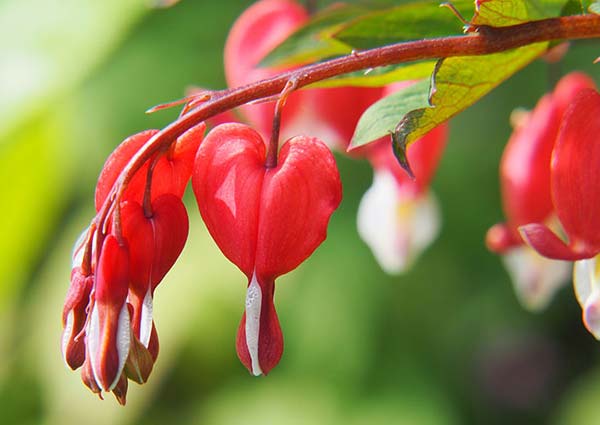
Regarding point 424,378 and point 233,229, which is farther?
point 424,378

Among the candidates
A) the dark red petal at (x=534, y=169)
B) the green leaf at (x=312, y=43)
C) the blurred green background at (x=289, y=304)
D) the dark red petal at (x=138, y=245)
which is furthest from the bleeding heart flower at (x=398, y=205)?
the blurred green background at (x=289, y=304)

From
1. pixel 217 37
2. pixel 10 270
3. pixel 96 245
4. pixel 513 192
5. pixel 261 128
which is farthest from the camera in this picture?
pixel 217 37

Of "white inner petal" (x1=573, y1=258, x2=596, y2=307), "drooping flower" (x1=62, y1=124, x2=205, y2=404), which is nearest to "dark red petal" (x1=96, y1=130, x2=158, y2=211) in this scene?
"drooping flower" (x1=62, y1=124, x2=205, y2=404)

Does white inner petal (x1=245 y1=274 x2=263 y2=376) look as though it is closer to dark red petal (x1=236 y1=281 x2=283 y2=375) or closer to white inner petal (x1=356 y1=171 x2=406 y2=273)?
dark red petal (x1=236 y1=281 x2=283 y2=375)

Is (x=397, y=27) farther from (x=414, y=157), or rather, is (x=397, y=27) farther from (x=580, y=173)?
(x=414, y=157)

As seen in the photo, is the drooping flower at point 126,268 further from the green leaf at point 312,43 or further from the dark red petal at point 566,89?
the dark red petal at point 566,89

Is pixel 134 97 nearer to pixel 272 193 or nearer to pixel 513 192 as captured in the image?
pixel 513 192

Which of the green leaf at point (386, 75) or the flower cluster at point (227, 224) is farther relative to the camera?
the green leaf at point (386, 75)

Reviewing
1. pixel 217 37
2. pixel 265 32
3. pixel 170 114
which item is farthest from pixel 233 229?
pixel 217 37
